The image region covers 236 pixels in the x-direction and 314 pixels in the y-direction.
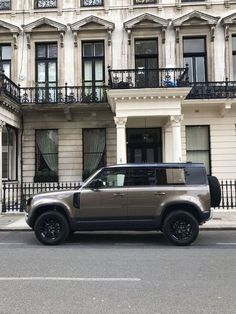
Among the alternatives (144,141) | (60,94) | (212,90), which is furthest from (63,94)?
(212,90)

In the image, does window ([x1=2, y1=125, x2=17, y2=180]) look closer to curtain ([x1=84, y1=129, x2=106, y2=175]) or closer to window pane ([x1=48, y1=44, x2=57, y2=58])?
curtain ([x1=84, y1=129, x2=106, y2=175])

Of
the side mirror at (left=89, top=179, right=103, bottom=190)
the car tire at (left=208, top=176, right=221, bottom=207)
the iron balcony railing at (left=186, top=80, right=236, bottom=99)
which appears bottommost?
the car tire at (left=208, top=176, right=221, bottom=207)

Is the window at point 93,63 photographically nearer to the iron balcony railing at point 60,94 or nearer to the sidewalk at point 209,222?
the iron balcony railing at point 60,94

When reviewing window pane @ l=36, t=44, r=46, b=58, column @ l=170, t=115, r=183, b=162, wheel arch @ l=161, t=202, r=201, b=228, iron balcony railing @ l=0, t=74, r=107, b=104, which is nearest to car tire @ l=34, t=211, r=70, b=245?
wheel arch @ l=161, t=202, r=201, b=228

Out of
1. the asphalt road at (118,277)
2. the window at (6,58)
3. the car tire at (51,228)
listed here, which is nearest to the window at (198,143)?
the window at (6,58)

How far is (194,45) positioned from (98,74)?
508 centimetres

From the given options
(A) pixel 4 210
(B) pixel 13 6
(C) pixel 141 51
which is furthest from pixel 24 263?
(B) pixel 13 6

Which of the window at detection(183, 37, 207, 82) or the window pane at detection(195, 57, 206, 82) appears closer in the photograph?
the window pane at detection(195, 57, 206, 82)

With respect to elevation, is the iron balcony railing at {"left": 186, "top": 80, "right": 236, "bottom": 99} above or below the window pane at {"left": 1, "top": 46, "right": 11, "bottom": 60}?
below

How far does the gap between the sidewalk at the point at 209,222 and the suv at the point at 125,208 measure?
287cm

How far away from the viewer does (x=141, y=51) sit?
22.0 metres

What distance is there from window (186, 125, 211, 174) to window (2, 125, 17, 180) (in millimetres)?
8670

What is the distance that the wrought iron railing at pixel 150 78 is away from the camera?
18.0 metres

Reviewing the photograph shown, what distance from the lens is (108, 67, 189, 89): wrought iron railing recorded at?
59.1 feet
